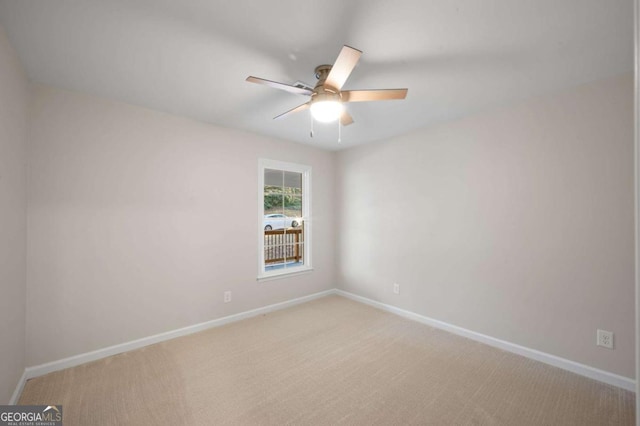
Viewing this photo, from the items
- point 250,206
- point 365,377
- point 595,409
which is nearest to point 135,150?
point 250,206

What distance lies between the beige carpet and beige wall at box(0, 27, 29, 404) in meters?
0.40

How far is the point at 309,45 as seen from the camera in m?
1.72

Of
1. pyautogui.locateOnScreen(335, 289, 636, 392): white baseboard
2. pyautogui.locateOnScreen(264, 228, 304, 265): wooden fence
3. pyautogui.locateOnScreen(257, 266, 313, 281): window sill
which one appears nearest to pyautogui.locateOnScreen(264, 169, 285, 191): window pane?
pyautogui.locateOnScreen(264, 228, 304, 265): wooden fence

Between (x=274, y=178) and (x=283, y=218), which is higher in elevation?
(x=274, y=178)

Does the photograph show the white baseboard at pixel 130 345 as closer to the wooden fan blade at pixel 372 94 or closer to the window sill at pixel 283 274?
the window sill at pixel 283 274

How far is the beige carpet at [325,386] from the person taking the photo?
1783 mm

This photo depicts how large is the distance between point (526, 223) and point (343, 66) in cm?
231

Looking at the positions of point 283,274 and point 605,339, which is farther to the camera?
point 283,274

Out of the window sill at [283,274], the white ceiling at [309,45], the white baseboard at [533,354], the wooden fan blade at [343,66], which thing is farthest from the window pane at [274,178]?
the white baseboard at [533,354]

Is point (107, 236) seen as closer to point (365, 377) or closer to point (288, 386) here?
point (288, 386)

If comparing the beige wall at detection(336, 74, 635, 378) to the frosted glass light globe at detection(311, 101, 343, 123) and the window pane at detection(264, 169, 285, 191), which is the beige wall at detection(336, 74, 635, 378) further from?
the frosted glass light globe at detection(311, 101, 343, 123)

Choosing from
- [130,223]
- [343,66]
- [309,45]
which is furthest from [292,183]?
A: [343,66]

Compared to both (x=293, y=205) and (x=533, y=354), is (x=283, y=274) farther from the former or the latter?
(x=533, y=354)

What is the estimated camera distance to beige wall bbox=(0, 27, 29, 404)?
1644 millimetres
